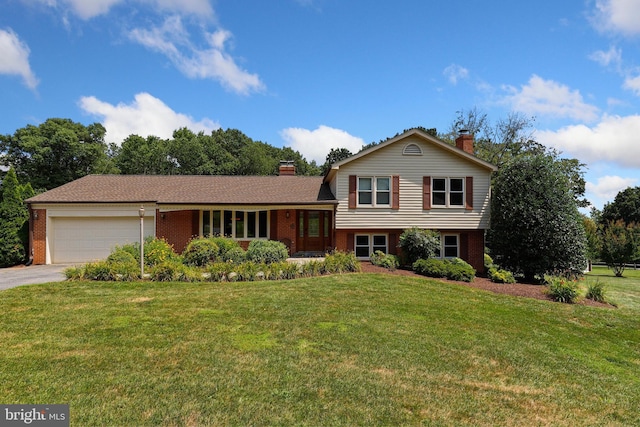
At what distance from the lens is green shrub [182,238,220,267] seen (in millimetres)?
13336

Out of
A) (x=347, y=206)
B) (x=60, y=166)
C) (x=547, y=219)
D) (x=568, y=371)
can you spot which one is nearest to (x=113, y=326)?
(x=568, y=371)

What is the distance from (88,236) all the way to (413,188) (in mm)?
14962

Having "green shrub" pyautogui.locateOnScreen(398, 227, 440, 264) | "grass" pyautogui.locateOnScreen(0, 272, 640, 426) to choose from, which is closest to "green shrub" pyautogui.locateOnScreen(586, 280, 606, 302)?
"grass" pyautogui.locateOnScreen(0, 272, 640, 426)

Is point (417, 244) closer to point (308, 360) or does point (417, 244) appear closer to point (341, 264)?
point (341, 264)

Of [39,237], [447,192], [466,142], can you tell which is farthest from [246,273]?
[466,142]

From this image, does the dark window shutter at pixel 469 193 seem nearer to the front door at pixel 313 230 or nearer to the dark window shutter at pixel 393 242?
the dark window shutter at pixel 393 242

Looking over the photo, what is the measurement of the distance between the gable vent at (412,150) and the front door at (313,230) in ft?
15.4

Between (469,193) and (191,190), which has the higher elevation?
(191,190)

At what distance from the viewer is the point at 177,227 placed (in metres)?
17.4

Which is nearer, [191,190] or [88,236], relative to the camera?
[88,236]

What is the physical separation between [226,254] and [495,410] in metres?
11.3

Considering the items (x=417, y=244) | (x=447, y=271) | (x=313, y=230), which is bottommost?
(x=447, y=271)

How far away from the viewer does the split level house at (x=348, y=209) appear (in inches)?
657

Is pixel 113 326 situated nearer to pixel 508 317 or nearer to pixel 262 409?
pixel 262 409
